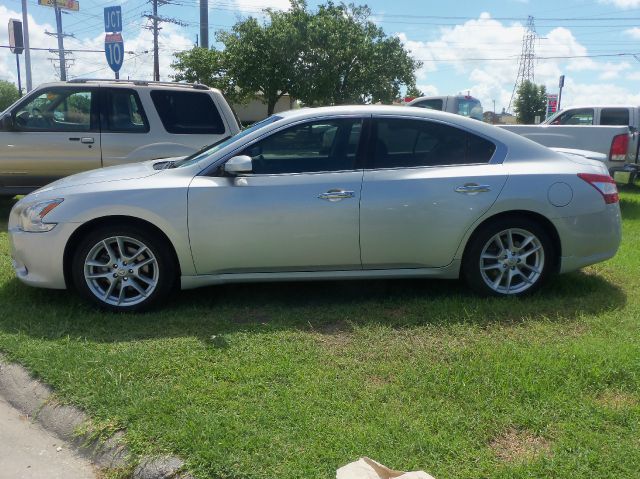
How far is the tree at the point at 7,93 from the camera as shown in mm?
66475

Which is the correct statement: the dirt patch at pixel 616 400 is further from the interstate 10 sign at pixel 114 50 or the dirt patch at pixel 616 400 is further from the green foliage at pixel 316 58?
the green foliage at pixel 316 58

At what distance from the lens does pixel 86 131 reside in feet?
25.9

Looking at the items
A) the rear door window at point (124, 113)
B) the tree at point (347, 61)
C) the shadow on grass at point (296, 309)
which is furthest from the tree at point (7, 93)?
the shadow on grass at point (296, 309)

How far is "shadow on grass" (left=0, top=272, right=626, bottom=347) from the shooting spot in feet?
14.1

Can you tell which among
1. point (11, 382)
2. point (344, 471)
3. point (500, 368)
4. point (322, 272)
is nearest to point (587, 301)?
point (500, 368)

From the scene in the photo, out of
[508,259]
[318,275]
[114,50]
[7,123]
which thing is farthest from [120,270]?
[114,50]

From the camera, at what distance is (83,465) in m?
2.98

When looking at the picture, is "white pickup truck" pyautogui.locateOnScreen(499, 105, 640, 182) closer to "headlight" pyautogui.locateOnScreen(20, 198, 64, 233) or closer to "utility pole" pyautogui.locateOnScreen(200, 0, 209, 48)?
"headlight" pyautogui.locateOnScreen(20, 198, 64, 233)

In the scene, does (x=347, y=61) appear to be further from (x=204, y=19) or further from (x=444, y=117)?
(x=444, y=117)

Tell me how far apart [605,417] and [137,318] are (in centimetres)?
319

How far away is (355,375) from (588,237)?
2.49 m

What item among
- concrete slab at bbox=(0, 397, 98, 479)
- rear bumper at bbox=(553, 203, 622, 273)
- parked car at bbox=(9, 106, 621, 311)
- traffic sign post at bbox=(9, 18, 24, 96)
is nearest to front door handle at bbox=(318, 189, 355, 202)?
→ parked car at bbox=(9, 106, 621, 311)

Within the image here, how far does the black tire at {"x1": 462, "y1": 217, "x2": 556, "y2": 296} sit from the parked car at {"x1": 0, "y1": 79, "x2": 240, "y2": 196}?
4456 millimetres

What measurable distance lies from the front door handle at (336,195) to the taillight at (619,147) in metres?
6.85
